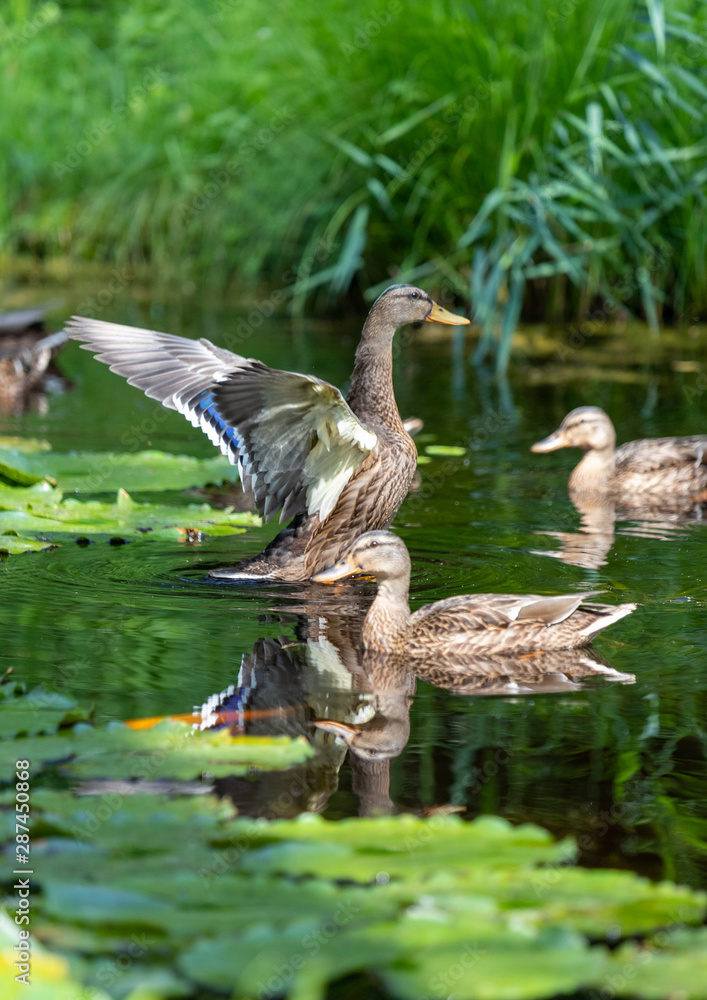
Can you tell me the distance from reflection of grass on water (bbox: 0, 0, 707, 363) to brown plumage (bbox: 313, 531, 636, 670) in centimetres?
576

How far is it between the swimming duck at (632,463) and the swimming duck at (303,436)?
1830mm

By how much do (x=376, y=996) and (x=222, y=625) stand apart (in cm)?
231

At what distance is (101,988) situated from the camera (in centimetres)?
218

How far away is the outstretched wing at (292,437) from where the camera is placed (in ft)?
14.7

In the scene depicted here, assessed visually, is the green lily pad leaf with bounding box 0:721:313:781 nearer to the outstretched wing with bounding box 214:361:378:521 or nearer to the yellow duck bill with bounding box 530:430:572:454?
the outstretched wing with bounding box 214:361:378:521

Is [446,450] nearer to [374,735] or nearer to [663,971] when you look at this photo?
[374,735]

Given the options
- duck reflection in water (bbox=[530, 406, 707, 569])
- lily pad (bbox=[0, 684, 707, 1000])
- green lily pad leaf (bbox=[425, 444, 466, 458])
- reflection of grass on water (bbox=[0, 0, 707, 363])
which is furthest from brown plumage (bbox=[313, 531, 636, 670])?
reflection of grass on water (bbox=[0, 0, 707, 363])

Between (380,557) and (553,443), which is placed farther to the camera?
(553,443)

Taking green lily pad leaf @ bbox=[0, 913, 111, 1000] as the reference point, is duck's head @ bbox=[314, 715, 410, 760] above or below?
above

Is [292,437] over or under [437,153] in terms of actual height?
under

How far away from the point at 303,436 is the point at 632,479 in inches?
110

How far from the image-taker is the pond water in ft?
10.1

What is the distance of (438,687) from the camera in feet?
13.2

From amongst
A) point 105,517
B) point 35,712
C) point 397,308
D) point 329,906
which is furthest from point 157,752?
point 397,308
